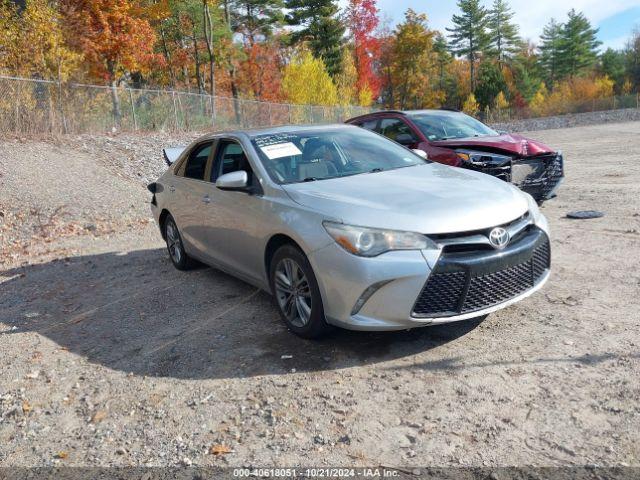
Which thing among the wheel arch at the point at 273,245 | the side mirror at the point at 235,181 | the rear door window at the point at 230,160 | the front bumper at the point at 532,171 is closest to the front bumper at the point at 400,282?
the wheel arch at the point at 273,245

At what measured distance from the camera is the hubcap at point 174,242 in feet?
21.7

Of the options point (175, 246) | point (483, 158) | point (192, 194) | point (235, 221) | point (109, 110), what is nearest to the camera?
point (235, 221)

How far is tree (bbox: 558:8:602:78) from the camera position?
80.5 metres

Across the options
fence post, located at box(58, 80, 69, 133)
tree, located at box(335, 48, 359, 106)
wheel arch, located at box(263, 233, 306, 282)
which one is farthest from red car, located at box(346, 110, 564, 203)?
tree, located at box(335, 48, 359, 106)

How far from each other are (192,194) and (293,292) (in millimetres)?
2228

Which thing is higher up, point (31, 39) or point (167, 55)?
point (167, 55)

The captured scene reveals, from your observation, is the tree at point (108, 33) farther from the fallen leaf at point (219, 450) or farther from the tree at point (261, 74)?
the tree at point (261, 74)

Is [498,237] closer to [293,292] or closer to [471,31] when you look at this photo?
[293,292]

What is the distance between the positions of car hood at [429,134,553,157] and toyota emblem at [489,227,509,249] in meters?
4.60

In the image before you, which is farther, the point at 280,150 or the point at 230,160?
the point at 230,160

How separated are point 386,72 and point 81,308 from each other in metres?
62.2

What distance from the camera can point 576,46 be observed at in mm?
80500

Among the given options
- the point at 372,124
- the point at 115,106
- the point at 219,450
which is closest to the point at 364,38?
the point at 115,106

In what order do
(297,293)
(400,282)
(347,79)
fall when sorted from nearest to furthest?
(400,282), (297,293), (347,79)
